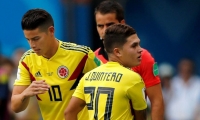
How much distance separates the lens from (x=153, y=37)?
16.6 meters

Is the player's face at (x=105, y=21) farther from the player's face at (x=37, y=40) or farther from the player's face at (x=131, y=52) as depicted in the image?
the player's face at (x=131, y=52)

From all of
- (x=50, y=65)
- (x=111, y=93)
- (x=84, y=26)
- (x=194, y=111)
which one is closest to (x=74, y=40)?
(x=84, y=26)

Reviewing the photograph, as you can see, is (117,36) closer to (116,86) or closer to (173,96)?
(116,86)

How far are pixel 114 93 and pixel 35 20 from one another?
127 cm

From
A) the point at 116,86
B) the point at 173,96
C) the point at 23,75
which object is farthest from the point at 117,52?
the point at 173,96

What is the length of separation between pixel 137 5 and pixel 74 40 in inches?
70.4

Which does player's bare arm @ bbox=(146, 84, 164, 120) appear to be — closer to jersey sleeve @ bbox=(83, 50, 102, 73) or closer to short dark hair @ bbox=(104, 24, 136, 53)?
jersey sleeve @ bbox=(83, 50, 102, 73)

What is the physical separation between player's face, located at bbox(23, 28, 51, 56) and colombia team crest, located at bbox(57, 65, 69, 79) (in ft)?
1.04

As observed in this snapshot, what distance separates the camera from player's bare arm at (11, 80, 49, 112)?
6965mm

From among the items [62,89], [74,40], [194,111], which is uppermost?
[62,89]

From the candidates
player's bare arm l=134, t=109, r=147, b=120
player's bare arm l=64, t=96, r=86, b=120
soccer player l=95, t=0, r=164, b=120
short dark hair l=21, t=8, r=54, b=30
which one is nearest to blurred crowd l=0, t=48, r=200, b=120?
soccer player l=95, t=0, r=164, b=120

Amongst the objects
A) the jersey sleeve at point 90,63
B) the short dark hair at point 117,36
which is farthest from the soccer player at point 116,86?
the jersey sleeve at point 90,63

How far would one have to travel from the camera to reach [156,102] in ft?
24.6

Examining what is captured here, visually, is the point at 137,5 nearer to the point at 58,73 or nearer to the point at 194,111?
the point at 194,111
